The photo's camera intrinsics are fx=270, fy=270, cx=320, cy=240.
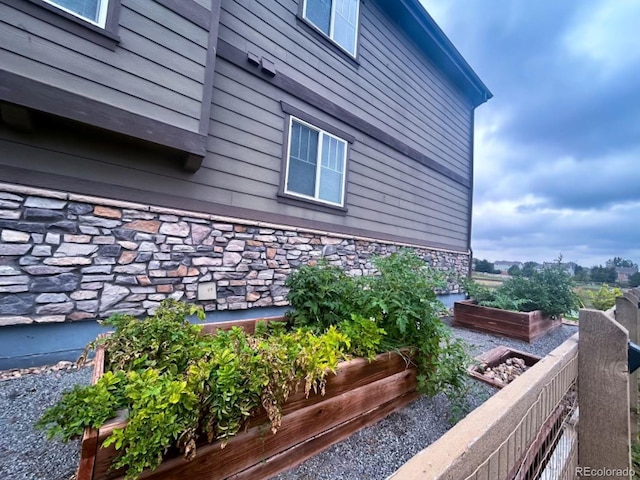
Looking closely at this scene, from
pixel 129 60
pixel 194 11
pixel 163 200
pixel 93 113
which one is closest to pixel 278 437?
pixel 163 200

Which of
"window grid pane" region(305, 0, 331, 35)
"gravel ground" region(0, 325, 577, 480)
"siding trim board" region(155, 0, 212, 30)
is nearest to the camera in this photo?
"gravel ground" region(0, 325, 577, 480)

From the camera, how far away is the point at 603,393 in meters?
1.21

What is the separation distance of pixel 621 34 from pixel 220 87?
11535mm

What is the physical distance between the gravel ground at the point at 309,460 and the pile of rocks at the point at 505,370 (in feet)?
1.03

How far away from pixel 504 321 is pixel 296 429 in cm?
406

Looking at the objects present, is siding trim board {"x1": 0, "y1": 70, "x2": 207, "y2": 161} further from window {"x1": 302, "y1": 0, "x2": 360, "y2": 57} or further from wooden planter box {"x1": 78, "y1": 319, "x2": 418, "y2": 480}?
window {"x1": 302, "y1": 0, "x2": 360, "y2": 57}

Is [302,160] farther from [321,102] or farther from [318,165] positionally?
[321,102]

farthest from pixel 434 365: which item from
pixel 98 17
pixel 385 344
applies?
pixel 98 17

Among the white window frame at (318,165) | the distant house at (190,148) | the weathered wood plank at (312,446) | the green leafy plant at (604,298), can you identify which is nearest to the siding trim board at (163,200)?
the distant house at (190,148)

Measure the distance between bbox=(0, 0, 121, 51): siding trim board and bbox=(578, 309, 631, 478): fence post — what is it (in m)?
4.02

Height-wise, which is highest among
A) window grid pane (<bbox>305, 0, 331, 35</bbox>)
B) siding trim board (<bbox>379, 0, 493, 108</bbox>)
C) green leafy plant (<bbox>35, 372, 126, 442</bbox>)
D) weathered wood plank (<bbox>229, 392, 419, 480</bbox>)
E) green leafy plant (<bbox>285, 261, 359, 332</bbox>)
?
siding trim board (<bbox>379, 0, 493, 108</bbox>)

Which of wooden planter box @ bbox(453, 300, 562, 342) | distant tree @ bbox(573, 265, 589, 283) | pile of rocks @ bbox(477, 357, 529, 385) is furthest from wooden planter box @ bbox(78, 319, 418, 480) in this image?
distant tree @ bbox(573, 265, 589, 283)

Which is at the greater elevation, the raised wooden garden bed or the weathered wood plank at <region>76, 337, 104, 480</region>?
the weathered wood plank at <region>76, 337, 104, 480</region>

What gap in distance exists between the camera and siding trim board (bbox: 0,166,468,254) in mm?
2320
